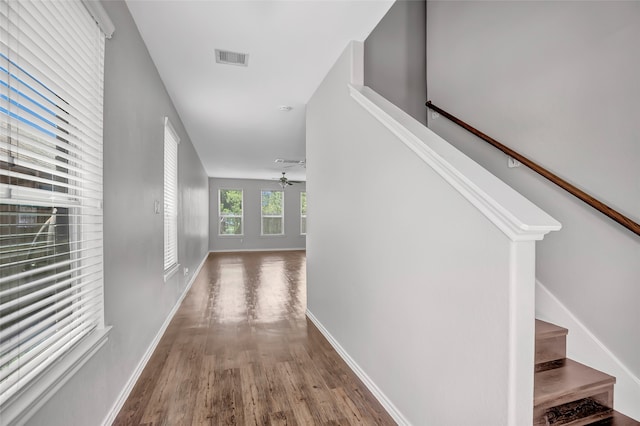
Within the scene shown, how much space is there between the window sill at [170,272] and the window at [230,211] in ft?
23.6

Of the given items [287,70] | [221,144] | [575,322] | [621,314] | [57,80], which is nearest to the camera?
[57,80]

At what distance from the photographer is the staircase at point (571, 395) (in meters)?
1.51

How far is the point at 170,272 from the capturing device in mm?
3631

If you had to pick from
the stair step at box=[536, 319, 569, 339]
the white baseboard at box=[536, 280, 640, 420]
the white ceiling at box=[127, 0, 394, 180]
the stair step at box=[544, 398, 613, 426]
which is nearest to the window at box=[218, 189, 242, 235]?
the white ceiling at box=[127, 0, 394, 180]

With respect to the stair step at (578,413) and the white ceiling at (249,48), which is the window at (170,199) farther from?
the stair step at (578,413)

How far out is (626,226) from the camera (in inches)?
62.1

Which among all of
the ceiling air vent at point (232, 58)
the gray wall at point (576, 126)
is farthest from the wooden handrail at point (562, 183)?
the ceiling air vent at point (232, 58)

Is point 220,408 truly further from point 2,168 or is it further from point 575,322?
point 575,322

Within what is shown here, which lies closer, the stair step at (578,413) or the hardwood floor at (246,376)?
the stair step at (578,413)

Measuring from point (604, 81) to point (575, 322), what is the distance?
1.38m

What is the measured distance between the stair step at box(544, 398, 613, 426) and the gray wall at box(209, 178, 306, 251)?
10.3m

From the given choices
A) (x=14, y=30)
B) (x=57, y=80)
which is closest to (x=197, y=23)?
(x=57, y=80)

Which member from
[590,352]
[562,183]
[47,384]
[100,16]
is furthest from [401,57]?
[47,384]

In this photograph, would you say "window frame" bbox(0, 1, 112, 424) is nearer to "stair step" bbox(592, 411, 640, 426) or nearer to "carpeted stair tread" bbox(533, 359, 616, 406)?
"carpeted stair tread" bbox(533, 359, 616, 406)
